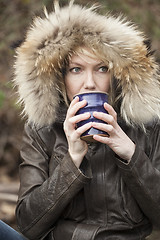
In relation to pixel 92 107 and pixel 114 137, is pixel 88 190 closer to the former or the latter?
pixel 114 137

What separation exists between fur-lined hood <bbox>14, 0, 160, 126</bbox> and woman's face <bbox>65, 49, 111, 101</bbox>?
53 millimetres

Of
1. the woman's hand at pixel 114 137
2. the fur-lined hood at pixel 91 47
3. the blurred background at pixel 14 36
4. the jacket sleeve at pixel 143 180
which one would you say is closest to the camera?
the woman's hand at pixel 114 137

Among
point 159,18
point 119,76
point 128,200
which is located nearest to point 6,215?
point 128,200

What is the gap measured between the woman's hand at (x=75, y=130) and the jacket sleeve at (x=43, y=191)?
0.15 ft

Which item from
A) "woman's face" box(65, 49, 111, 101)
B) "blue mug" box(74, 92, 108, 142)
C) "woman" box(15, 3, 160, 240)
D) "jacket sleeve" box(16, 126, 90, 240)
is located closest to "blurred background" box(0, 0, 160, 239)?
"jacket sleeve" box(16, 126, 90, 240)

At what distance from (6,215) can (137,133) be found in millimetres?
1882

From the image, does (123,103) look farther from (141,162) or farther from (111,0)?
(111,0)

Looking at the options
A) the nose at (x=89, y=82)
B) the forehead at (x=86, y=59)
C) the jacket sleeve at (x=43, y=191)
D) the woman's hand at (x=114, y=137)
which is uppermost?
the forehead at (x=86, y=59)

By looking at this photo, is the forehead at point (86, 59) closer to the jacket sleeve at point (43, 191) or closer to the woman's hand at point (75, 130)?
the woman's hand at point (75, 130)

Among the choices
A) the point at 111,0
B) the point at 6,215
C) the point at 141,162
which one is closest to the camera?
the point at 141,162

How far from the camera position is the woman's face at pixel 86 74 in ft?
7.19

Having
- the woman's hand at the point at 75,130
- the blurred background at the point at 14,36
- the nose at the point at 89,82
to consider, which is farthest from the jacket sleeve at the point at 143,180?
the blurred background at the point at 14,36

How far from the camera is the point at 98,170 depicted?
2.24 metres

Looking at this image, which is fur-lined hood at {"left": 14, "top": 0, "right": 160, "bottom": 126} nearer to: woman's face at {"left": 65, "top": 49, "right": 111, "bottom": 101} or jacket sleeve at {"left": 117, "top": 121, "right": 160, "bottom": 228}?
woman's face at {"left": 65, "top": 49, "right": 111, "bottom": 101}
